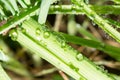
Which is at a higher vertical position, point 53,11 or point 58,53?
point 53,11

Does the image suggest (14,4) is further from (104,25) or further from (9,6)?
(104,25)

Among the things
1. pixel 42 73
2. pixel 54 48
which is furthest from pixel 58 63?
pixel 42 73

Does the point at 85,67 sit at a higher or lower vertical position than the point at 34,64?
lower

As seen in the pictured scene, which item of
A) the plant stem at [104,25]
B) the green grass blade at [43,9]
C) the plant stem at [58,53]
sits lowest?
the plant stem at [58,53]

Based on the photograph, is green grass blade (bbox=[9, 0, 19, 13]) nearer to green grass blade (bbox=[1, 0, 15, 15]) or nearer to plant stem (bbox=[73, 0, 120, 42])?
green grass blade (bbox=[1, 0, 15, 15])

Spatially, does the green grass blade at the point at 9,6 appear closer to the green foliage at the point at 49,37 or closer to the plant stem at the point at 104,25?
the green foliage at the point at 49,37

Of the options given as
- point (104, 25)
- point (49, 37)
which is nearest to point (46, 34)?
point (49, 37)

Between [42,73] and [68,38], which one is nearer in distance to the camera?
[68,38]

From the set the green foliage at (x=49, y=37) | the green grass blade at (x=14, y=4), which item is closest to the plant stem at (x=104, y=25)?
the green foliage at (x=49, y=37)

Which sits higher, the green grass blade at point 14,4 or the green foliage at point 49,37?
the green grass blade at point 14,4

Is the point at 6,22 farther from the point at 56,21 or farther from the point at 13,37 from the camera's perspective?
the point at 56,21

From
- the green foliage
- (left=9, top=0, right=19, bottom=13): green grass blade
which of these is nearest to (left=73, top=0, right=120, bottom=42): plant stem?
the green foliage
